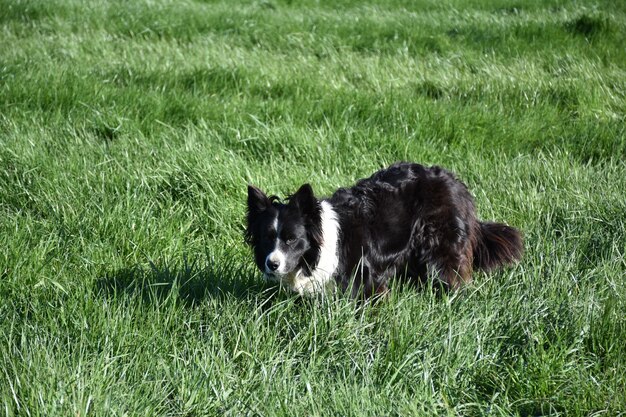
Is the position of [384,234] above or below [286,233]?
below

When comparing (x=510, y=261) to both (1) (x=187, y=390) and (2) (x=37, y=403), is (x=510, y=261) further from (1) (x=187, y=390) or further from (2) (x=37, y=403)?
(2) (x=37, y=403)

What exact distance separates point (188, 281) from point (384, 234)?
113 cm

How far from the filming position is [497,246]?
4.25m

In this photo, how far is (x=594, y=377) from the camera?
10.2 feet

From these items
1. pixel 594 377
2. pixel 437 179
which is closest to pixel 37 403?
pixel 594 377

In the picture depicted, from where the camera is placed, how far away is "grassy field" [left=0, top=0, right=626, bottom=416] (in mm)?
3025

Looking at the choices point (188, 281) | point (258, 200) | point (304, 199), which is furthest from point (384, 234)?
point (188, 281)

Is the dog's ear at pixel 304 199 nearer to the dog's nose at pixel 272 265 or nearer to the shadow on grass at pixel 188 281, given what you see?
the dog's nose at pixel 272 265

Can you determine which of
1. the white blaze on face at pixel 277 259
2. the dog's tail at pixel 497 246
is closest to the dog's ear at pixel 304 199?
the white blaze on face at pixel 277 259

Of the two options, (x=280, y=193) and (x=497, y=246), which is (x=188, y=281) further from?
(x=497, y=246)

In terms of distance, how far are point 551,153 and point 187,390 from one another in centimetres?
420

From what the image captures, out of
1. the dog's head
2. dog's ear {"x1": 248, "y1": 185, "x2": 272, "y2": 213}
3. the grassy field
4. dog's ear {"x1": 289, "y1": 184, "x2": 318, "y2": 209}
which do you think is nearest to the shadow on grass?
the grassy field

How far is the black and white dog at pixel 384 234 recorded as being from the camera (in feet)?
12.7

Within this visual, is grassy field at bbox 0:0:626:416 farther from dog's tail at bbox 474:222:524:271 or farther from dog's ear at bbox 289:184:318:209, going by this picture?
dog's ear at bbox 289:184:318:209
